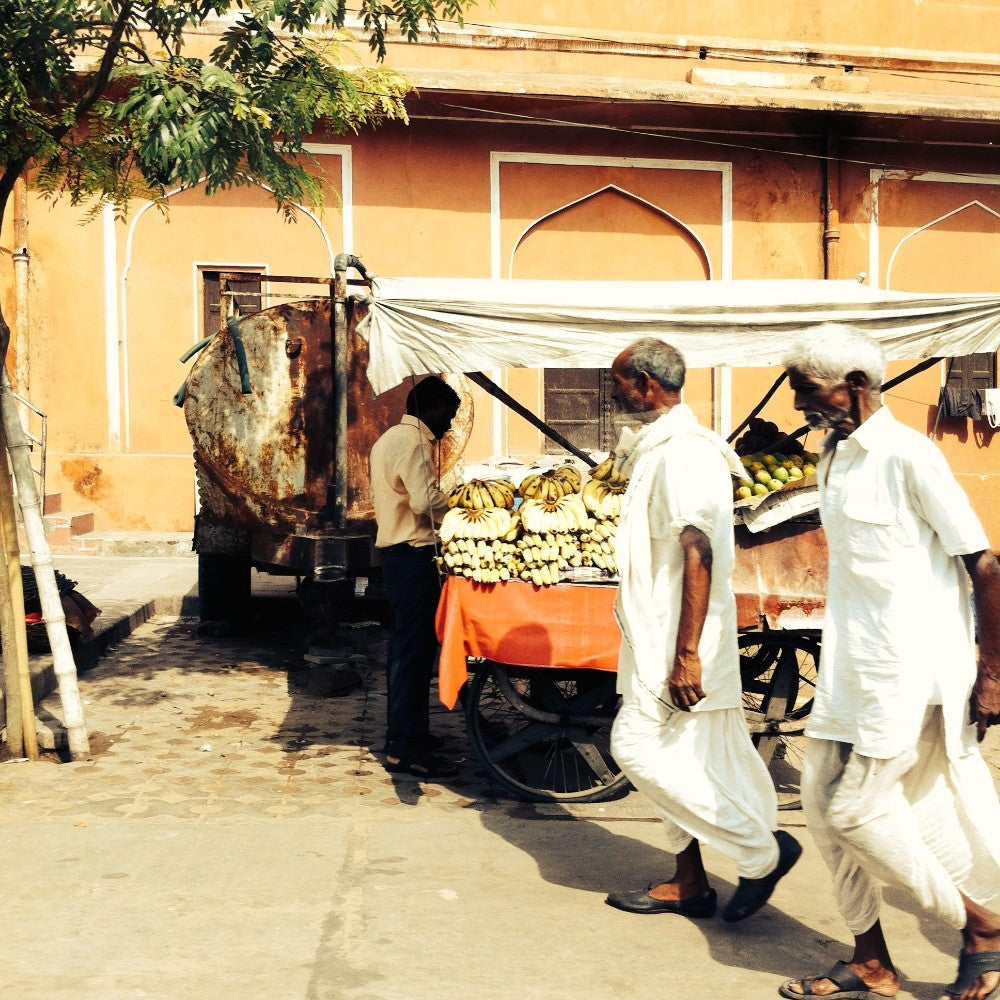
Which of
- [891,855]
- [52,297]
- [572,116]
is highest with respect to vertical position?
[572,116]

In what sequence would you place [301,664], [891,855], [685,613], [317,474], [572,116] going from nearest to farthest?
[891,855]
[685,613]
[317,474]
[301,664]
[572,116]

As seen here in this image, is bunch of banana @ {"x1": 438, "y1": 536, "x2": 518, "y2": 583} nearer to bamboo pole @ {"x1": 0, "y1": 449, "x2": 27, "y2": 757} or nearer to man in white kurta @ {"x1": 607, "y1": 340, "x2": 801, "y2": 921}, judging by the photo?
man in white kurta @ {"x1": 607, "y1": 340, "x2": 801, "y2": 921}

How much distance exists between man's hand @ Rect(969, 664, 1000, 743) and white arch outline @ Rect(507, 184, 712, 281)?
11639mm

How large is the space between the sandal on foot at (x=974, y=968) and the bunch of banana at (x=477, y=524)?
8.59 feet

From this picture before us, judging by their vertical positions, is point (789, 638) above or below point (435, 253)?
below

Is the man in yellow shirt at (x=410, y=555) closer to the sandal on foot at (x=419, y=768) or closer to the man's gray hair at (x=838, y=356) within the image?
the sandal on foot at (x=419, y=768)

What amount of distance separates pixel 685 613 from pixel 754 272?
12.2 meters

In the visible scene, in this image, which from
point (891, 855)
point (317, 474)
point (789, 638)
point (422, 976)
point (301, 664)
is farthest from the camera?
point (301, 664)

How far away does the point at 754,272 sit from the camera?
15148 mm

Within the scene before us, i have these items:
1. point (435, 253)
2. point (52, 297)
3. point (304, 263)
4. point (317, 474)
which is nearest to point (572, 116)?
point (435, 253)

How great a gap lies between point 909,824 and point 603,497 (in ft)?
8.76

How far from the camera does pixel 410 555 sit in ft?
18.2

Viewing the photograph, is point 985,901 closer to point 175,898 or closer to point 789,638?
point 789,638

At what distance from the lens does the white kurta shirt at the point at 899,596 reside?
3.09 m
